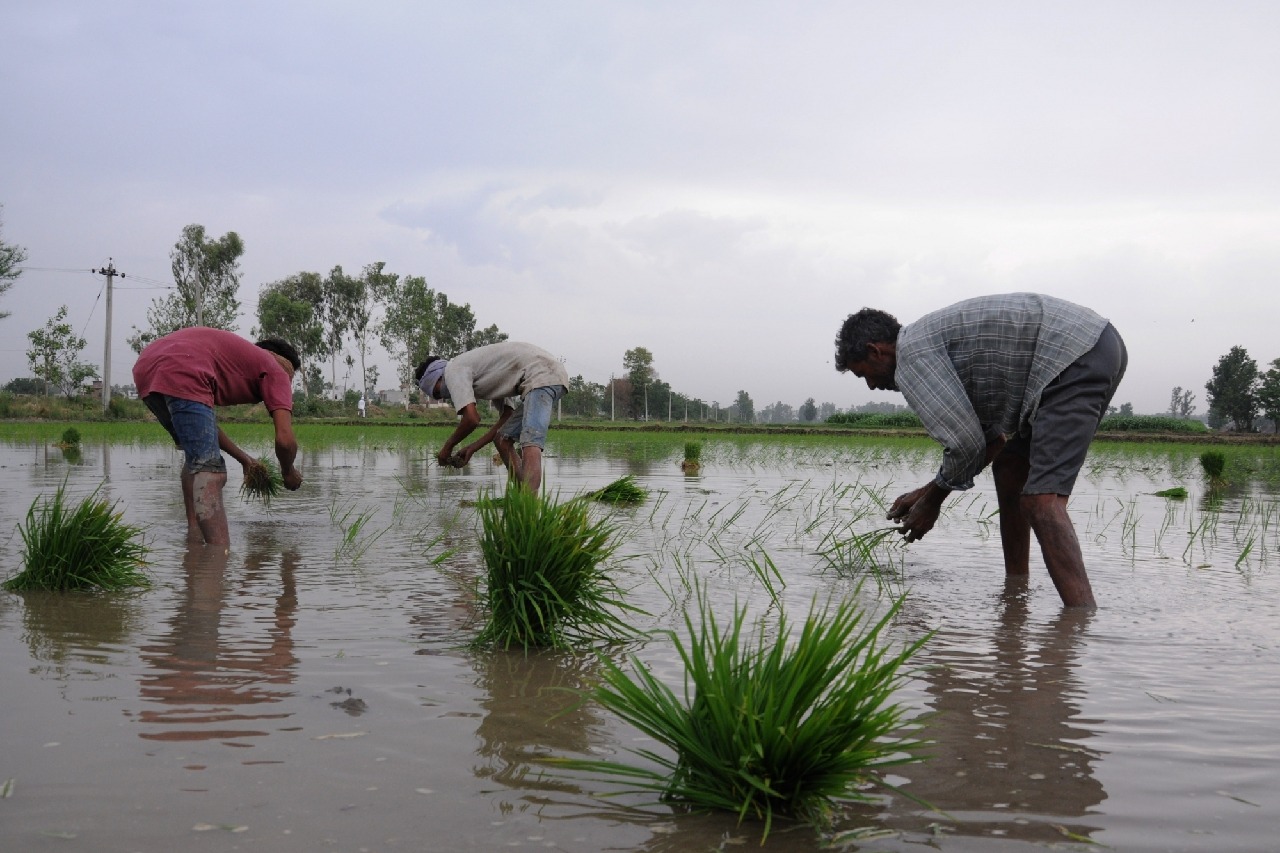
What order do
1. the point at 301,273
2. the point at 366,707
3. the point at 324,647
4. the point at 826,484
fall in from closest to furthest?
the point at 366,707
the point at 324,647
the point at 826,484
the point at 301,273

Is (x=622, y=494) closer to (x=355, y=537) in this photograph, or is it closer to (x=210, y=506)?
(x=355, y=537)

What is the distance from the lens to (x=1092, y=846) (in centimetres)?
159

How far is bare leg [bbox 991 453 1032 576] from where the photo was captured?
4172mm

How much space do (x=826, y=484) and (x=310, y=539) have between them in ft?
21.2

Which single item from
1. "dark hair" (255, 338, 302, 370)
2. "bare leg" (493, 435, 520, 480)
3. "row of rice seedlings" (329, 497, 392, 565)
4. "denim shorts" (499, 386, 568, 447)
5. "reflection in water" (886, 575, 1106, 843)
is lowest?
"reflection in water" (886, 575, 1106, 843)

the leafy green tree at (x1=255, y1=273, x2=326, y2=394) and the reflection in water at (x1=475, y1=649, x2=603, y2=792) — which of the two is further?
the leafy green tree at (x1=255, y1=273, x2=326, y2=394)

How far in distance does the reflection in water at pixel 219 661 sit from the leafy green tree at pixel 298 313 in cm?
5042

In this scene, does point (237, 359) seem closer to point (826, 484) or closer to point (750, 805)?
point (750, 805)

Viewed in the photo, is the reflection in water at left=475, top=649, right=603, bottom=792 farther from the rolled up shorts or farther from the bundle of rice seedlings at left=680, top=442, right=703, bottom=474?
the bundle of rice seedlings at left=680, top=442, right=703, bottom=474

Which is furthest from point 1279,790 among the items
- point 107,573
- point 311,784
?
point 107,573

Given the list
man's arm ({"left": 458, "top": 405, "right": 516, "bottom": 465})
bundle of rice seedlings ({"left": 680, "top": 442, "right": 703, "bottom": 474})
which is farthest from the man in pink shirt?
bundle of rice seedlings ({"left": 680, "top": 442, "right": 703, "bottom": 474})

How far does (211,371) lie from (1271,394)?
67530 millimetres

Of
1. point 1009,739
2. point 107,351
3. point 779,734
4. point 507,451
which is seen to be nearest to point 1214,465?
point 507,451

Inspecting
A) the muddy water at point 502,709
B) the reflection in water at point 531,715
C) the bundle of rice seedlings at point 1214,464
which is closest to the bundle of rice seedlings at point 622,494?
the muddy water at point 502,709
